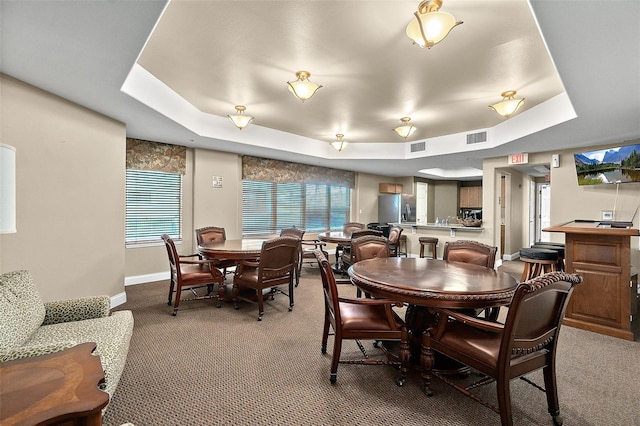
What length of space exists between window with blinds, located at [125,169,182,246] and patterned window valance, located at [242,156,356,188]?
1428mm

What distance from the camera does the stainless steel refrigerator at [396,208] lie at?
28.3 ft

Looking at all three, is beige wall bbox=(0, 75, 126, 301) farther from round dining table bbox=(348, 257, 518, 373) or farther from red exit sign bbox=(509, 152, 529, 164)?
red exit sign bbox=(509, 152, 529, 164)

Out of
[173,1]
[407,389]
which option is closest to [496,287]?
[407,389]

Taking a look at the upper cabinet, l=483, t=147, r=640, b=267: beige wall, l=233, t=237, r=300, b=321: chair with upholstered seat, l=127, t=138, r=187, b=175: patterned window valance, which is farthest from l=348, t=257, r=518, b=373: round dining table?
Result: the upper cabinet

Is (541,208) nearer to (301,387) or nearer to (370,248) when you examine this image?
(370,248)

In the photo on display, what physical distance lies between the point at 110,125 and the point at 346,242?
3779 millimetres

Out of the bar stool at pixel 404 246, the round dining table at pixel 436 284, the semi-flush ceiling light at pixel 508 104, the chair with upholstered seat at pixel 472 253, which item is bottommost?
the bar stool at pixel 404 246

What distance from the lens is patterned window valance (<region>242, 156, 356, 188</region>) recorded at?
20.4 feet

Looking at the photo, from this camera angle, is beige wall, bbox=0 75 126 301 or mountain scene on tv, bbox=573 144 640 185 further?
mountain scene on tv, bbox=573 144 640 185

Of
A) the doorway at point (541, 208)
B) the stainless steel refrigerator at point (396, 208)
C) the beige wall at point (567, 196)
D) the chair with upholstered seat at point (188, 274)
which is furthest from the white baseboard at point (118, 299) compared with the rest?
the doorway at point (541, 208)

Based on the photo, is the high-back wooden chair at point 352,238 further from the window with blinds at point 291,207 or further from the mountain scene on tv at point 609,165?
the mountain scene on tv at point 609,165

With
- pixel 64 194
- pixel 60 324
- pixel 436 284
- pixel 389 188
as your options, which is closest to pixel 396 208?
pixel 389 188

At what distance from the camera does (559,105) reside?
369 cm

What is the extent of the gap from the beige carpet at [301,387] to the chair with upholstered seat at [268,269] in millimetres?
521
